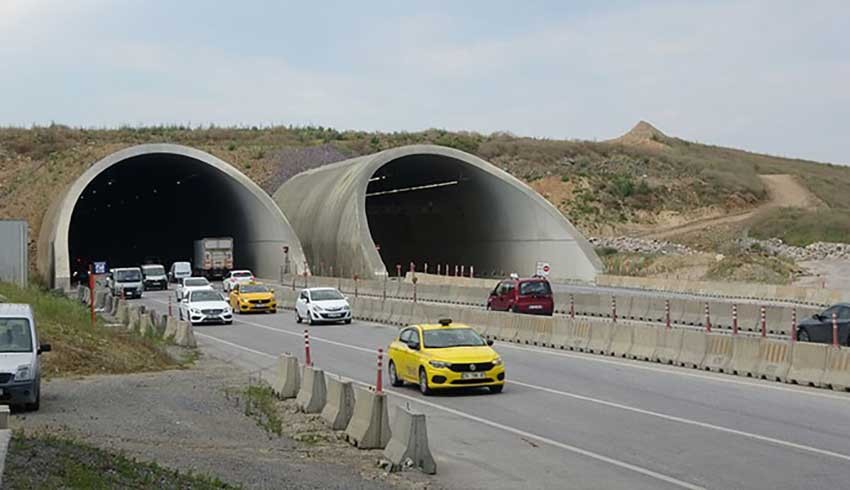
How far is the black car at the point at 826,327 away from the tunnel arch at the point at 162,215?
1668 inches

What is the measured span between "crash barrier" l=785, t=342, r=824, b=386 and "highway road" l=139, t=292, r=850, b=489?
369mm

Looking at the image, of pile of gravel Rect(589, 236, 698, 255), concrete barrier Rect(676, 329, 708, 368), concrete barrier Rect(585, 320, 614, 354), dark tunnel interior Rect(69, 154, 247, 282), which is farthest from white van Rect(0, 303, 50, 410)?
pile of gravel Rect(589, 236, 698, 255)

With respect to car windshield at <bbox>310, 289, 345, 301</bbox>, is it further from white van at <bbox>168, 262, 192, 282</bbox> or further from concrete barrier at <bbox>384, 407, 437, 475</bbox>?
white van at <bbox>168, 262, 192, 282</bbox>

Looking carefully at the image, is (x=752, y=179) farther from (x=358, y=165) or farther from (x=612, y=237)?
(x=358, y=165)

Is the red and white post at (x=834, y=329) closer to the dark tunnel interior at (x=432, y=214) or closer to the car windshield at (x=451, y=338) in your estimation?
the car windshield at (x=451, y=338)

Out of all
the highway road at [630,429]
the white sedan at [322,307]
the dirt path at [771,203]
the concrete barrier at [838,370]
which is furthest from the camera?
the dirt path at [771,203]

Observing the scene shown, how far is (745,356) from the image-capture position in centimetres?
2352

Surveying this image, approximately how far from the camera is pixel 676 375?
23906 millimetres

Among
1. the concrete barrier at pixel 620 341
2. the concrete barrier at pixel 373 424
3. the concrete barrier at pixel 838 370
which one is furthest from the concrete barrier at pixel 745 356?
the concrete barrier at pixel 373 424

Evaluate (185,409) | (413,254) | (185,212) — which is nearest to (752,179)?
(413,254)

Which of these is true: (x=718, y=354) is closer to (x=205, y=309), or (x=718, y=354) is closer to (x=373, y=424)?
(x=373, y=424)

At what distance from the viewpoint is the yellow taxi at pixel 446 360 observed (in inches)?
832

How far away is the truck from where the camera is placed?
72750 millimetres

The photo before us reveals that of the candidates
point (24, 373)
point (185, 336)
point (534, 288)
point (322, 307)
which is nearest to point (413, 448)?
point (24, 373)
